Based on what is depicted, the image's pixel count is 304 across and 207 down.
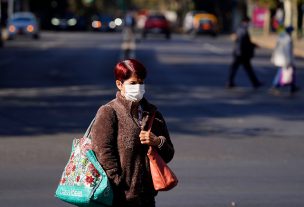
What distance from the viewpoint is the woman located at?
636 cm

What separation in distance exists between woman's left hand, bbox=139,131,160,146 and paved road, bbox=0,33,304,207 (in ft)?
12.5

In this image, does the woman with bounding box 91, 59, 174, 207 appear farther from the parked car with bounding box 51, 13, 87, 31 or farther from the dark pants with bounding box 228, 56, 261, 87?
the parked car with bounding box 51, 13, 87, 31

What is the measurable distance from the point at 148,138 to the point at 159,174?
9.1 inches

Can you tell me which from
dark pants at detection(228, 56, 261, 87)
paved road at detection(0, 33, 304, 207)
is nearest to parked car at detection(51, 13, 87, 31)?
paved road at detection(0, 33, 304, 207)

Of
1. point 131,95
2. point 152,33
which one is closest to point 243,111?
point 131,95

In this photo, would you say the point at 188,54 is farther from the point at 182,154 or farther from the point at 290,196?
the point at 290,196

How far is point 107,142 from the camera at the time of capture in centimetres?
638

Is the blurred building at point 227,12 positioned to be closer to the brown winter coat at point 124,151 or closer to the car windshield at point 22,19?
the car windshield at point 22,19

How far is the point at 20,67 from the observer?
34875 millimetres

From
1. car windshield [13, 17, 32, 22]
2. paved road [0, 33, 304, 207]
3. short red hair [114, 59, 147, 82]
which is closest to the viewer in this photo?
short red hair [114, 59, 147, 82]

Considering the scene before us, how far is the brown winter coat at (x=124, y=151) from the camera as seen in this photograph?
6.36 m

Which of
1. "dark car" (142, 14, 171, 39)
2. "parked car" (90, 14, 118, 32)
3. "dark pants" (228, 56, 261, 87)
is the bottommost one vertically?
"parked car" (90, 14, 118, 32)

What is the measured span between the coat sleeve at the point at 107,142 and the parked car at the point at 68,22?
3353 inches

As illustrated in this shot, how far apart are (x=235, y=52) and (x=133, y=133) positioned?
799 inches
